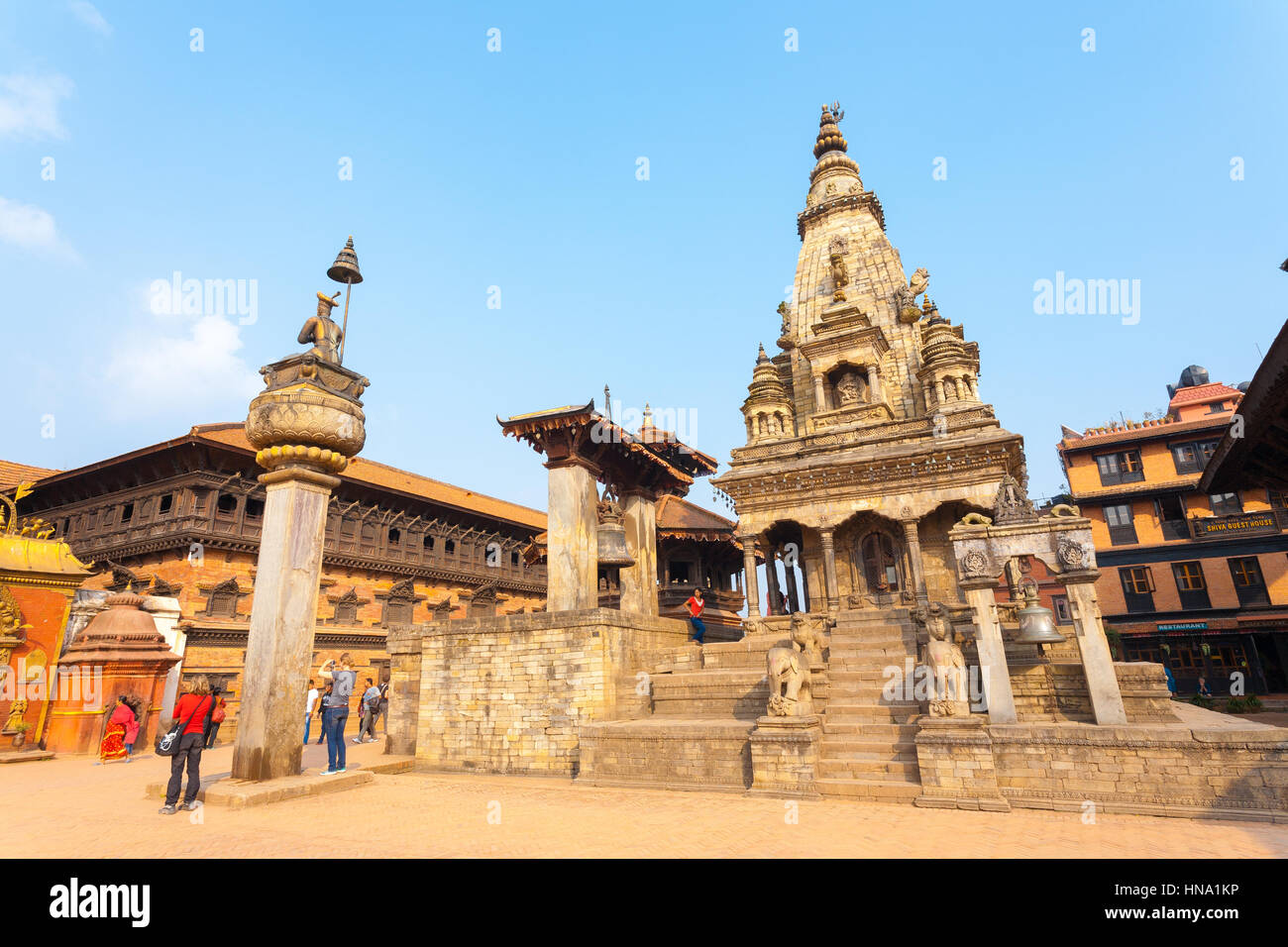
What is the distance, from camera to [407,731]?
45.4ft

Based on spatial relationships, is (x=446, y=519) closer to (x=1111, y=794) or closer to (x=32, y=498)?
(x=32, y=498)

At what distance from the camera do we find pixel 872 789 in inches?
329

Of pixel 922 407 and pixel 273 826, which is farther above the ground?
pixel 922 407

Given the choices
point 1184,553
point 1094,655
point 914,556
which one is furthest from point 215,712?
point 1184,553

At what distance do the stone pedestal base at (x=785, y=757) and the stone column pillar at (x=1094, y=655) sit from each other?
394cm

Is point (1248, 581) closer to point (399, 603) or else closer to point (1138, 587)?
point (1138, 587)

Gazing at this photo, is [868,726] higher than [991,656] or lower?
lower

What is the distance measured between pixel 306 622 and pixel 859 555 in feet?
52.5

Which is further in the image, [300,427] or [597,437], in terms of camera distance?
[597,437]

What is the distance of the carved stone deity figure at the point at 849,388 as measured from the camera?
70.1 ft

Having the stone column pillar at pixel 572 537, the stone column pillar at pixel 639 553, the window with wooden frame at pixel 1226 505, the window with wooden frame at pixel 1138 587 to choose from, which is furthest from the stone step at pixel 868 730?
the window with wooden frame at pixel 1226 505

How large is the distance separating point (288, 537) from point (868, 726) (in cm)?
903

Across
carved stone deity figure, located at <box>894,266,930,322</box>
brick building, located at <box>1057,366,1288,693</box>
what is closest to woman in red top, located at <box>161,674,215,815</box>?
carved stone deity figure, located at <box>894,266,930,322</box>

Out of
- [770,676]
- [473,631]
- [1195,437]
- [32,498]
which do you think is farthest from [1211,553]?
[32,498]
